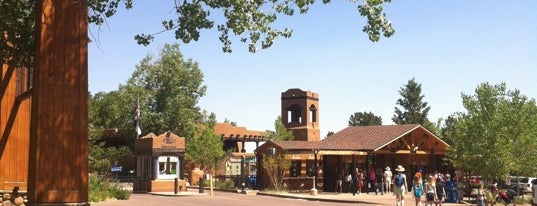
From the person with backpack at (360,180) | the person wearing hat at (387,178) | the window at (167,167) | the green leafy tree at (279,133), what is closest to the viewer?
the person wearing hat at (387,178)

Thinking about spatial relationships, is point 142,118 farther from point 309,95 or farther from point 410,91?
point 410,91

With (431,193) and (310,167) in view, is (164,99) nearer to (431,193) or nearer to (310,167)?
(310,167)

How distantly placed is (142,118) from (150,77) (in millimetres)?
4187

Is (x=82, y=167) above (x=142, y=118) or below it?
below

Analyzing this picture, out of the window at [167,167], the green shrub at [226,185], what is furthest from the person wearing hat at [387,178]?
the window at [167,167]

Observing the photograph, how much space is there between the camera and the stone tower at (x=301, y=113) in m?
64.7

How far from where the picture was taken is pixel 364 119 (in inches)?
4218

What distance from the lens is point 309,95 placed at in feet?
212

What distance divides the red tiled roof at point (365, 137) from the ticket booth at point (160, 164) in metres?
8.23

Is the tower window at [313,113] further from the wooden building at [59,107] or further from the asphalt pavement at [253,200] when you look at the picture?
the wooden building at [59,107]

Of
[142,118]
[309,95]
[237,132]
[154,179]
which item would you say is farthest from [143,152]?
[237,132]

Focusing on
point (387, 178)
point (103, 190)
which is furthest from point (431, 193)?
point (103, 190)

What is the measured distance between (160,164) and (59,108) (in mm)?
26260

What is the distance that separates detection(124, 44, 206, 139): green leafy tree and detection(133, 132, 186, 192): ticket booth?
56.9 ft
